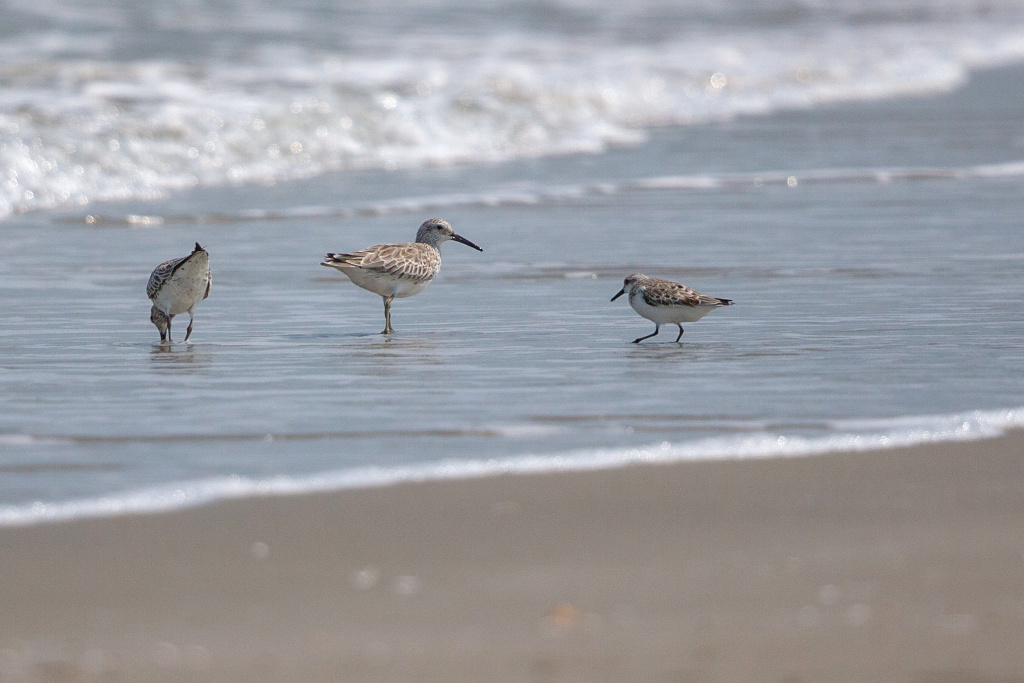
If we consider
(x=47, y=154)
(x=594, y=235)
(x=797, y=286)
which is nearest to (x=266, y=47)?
(x=47, y=154)

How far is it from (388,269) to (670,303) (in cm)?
167

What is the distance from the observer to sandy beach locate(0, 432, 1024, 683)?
383 cm

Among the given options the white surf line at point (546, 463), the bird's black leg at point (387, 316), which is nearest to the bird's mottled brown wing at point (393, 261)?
the bird's black leg at point (387, 316)

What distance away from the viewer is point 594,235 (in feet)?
39.7

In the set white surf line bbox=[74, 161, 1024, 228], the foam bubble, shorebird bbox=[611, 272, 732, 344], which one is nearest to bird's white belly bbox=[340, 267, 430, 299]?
shorebird bbox=[611, 272, 732, 344]

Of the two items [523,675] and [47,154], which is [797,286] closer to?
[523,675]

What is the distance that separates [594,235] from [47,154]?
621 cm

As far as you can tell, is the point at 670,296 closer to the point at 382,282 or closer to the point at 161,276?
the point at 382,282

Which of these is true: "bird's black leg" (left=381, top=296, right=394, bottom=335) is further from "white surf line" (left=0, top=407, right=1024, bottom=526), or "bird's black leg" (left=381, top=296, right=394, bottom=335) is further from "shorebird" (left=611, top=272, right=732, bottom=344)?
"white surf line" (left=0, top=407, right=1024, bottom=526)

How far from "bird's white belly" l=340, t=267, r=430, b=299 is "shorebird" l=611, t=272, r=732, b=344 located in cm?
140

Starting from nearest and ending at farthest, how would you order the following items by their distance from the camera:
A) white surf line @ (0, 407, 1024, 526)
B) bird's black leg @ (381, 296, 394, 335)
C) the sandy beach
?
the sandy beach → white surf line @ (0, 407, 1024, 526) → bird's black leg @ (381, 296, 394, 335)

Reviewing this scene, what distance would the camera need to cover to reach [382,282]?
8.94m

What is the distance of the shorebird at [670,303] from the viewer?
325 inches

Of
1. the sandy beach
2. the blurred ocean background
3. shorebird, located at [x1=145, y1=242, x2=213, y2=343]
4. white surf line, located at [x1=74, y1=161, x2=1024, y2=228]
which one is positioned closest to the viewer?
the sandy beach
